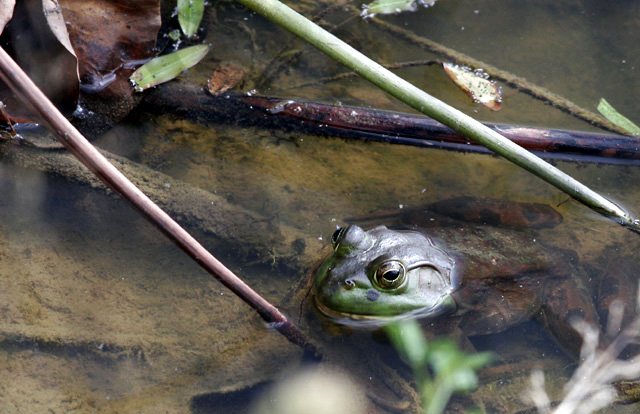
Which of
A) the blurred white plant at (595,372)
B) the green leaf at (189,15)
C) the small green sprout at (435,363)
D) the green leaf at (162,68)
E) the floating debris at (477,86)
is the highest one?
the green leaf at (189,15)

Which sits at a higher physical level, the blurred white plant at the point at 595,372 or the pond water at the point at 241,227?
the pond water at the point at 241,227

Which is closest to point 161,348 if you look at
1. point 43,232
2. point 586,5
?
point 43,232

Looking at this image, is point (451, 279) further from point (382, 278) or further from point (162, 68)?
point (162, 68)

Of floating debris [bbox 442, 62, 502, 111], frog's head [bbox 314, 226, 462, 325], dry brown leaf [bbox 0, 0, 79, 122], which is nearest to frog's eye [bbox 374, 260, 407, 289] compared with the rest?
frog's head [bbox 314, 226, 462, 325]

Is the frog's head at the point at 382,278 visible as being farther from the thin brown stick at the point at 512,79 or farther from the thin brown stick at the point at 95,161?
the thin brown stick at the point at 512,79

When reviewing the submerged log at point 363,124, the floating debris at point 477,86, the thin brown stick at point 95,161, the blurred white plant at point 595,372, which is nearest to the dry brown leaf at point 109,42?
the submerged log at point 363,124

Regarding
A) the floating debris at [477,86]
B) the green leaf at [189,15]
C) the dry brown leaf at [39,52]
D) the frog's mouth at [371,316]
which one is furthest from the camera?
the green leaf at [189,15]

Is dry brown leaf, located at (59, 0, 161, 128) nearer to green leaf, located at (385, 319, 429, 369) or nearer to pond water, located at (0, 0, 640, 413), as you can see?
pond water, located at (0, 0, 640, 413)
